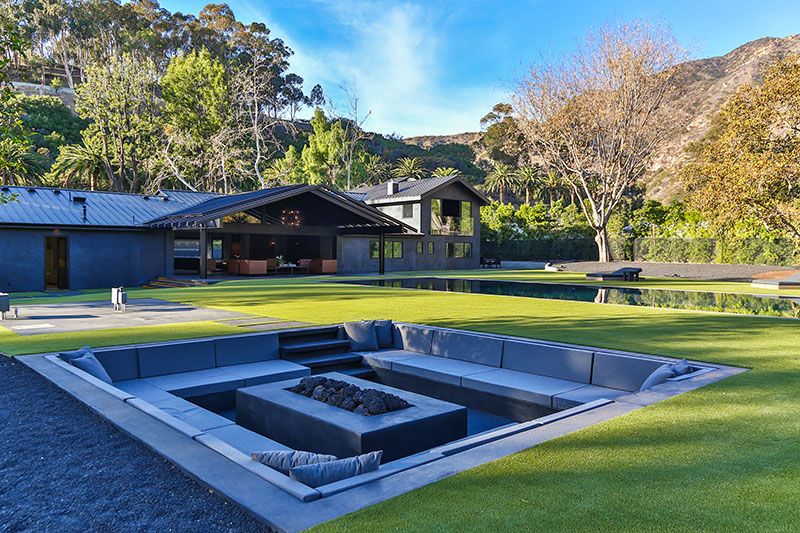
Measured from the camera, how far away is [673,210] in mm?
40156

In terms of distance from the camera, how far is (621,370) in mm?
7141

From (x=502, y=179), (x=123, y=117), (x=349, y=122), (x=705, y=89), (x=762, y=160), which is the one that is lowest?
(x=762, y=160)

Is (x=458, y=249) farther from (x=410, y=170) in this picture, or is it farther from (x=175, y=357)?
(x=175, y=357)

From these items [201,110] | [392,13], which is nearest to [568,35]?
[392,13]

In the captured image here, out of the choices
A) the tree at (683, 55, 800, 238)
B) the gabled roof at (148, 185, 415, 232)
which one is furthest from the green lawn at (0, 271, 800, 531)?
the tree at (683, 55, 800, 238)

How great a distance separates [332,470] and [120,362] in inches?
212

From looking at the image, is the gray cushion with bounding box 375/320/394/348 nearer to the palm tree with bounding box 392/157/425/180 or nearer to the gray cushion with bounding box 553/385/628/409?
the gray cushion with bounding box 553/385/628/409

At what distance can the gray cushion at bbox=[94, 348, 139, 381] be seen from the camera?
7.70m

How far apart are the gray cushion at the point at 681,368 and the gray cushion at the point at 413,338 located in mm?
4059

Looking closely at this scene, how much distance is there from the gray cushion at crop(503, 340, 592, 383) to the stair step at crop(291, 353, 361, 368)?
264 centimetres

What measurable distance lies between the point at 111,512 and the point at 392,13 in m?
44.5

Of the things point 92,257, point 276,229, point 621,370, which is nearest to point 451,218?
point 276,229

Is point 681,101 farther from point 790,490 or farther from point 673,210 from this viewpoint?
point 790,490

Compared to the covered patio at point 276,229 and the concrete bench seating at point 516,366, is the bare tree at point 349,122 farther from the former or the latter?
the concrete bench seating at point 516,366
